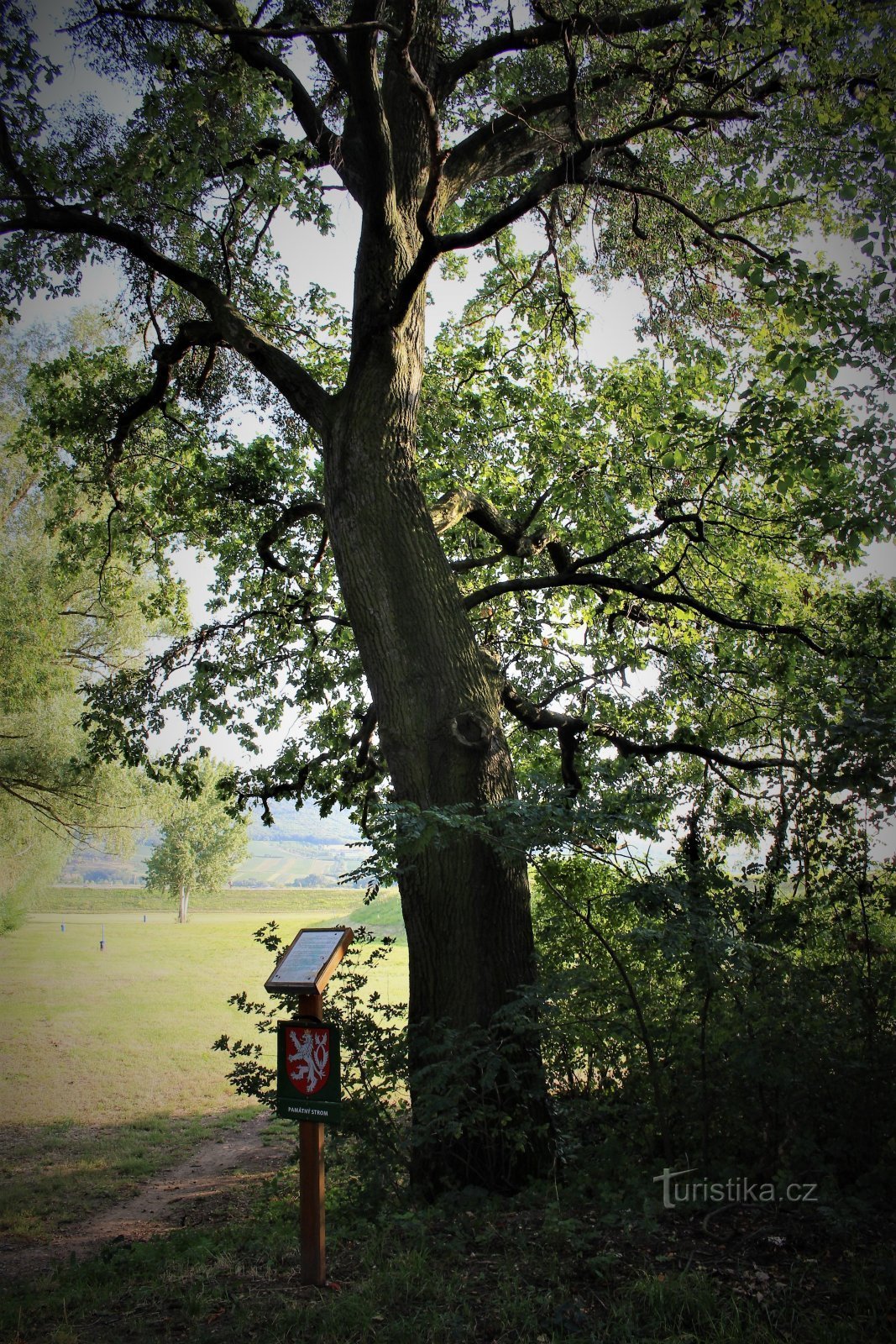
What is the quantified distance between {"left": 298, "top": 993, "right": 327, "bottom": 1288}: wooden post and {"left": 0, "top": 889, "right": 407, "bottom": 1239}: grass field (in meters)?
1.90

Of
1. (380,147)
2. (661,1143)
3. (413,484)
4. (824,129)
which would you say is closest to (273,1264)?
(661,1143)

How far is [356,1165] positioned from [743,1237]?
2037 mm

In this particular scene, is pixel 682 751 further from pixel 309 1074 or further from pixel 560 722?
pixel 309 1074

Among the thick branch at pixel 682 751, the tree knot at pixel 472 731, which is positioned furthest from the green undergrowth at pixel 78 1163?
the thick branch at pixel 682 751

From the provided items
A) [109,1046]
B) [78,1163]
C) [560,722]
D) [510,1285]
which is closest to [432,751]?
[560,722]

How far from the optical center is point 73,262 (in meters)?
7.25

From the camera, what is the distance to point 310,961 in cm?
404

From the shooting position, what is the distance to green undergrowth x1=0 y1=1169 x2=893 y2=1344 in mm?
2836

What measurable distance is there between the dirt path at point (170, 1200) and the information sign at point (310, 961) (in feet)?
8.98

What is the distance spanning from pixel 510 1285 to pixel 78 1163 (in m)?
7.55

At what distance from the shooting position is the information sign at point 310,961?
3.89 m

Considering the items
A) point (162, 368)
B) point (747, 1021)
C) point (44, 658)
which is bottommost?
point (747, 1021)

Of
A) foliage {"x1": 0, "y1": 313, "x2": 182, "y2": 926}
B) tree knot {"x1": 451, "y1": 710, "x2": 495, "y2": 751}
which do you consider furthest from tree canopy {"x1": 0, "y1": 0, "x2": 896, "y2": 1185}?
foliage {"x1": 0, "y1": 313, "x2": 182, "y2": 926}

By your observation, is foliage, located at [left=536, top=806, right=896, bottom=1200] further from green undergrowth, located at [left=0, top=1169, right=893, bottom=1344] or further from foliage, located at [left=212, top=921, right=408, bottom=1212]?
foliage, located at [left=212, top=921, right=408, bottom=1212]
